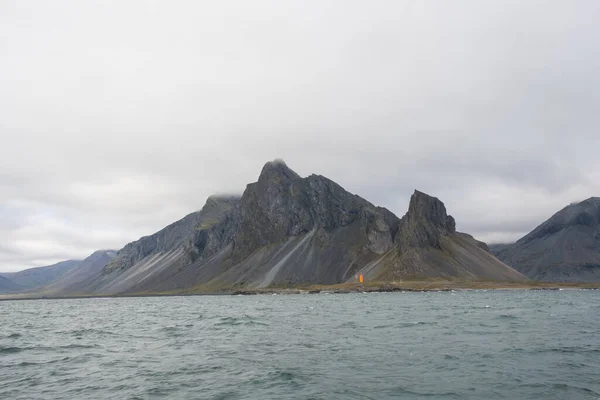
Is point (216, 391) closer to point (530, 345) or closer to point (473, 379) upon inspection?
point (473, 379)

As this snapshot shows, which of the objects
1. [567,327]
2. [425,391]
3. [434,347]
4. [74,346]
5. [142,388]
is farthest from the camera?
[567,327]

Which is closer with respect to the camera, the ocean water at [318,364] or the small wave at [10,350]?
the ocean water at [318,364]

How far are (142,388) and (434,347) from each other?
23625 millimetres

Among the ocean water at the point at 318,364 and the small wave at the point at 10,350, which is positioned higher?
the ocean water at the point at 318,364

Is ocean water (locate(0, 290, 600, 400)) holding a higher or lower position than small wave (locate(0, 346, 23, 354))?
higher

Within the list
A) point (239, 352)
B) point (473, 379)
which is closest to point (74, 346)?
point (239, 352)

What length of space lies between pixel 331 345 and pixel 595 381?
2094 cm

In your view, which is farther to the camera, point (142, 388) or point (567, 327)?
point (567, 327)

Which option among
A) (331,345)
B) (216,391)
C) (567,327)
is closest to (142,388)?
(216,391)

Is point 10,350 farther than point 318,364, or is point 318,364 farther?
point 10,350

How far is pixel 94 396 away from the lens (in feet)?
86.7

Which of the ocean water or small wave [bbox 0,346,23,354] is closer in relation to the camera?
the ocean water

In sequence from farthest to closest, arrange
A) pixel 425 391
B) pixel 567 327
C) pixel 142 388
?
pixel 567 327 → pixel 142 388 → pixel 425 391

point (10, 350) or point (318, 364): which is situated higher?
point (318, 364)
